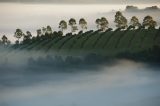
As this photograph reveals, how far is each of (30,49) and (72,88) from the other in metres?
10.3

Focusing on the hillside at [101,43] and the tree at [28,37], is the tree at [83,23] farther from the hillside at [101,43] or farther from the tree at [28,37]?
the tree at [28,37]

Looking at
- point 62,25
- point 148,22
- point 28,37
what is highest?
point 148,22

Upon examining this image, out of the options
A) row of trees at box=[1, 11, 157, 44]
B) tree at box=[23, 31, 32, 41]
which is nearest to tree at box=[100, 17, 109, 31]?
row of trees at box=[1, 11, 157, 44]

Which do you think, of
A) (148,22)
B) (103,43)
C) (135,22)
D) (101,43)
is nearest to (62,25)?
(101,43)

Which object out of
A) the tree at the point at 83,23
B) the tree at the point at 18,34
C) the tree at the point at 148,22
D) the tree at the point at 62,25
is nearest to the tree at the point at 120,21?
the tree at the point at 148,22

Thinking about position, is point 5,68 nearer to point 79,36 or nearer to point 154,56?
point 79,36

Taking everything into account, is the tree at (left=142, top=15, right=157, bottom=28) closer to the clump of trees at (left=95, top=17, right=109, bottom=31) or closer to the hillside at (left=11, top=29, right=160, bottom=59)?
the hillside at (left=11, top=29, right=160, bottom=59)

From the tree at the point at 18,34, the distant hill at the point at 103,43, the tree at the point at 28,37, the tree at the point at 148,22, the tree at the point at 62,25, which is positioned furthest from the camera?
the tree at the point at 28,37

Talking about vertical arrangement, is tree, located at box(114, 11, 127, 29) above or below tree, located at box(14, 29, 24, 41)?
above

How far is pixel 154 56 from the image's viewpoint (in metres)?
56.5

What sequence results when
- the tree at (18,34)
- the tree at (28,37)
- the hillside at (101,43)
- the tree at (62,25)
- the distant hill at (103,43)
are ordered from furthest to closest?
the tree at (28,37)
the tree at (62,25)
the tree at (18,34)
the hillside at (101,43)
the distant hill at (103,43)

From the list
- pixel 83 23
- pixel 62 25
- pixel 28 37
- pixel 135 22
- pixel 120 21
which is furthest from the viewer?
pixel 28 37

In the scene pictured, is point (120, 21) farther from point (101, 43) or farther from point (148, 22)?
point (101, 43)

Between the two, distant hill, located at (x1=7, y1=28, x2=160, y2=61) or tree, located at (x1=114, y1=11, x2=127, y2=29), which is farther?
tree, located at (x1=114, y1=11, x2=127, y2=29)
